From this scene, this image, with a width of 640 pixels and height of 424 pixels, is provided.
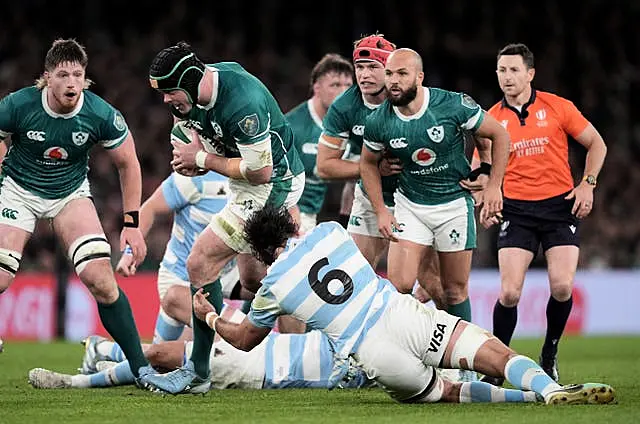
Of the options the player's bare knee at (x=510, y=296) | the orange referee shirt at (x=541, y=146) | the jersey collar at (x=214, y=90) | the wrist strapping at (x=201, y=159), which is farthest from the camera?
the orange referee shirt at (x=541, y=146)

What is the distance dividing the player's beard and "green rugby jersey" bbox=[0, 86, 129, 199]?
1.90m

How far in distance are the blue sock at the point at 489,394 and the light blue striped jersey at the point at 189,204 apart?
3387 mm

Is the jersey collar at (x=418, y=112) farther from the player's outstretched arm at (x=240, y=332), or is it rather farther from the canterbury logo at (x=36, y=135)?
the canterbury logo at (x=36, y=135)

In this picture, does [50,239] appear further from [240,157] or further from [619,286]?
[240,157]

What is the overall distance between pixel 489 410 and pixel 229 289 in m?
4.07

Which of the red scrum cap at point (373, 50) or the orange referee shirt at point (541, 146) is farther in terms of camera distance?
the orange referee shirt at point (541, 146)

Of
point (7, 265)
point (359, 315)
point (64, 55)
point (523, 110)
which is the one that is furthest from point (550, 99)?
point (7, 265)

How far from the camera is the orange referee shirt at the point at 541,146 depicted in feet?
31.5

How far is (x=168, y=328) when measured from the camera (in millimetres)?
10070

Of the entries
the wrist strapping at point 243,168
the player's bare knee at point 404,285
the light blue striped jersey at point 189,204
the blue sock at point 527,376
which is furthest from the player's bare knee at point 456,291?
the blue sock at point 527,376

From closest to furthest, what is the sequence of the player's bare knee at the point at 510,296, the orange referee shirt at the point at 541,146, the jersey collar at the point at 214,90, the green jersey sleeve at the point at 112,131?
the jersey collar at the point at 214,90 < the green jersey sleeve at the point at 112,131 < the player's bare knee at the point at 510,296 < the orange referee shirt at the point at 541,146

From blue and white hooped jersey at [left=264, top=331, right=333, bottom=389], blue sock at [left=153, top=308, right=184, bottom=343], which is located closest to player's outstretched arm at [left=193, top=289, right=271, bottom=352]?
blue and white hooped jersey at [left=264, top=331, right=333, bottom=389]

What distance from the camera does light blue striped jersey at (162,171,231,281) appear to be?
1025 cm

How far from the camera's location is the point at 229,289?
10.5 meters
